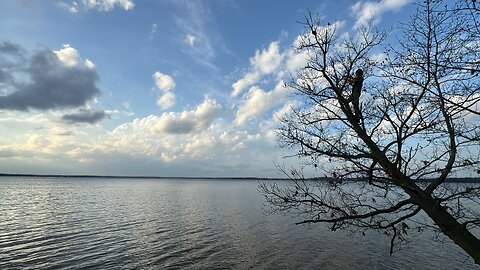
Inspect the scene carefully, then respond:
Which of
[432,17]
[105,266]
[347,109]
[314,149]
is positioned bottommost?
[105,266]

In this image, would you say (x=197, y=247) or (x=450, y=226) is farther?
(x=197, y=247)

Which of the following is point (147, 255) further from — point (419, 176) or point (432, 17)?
point (432, 17)

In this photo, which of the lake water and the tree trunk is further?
the lake water

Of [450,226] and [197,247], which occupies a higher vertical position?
[450,226]

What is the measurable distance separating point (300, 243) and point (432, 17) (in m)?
21.1

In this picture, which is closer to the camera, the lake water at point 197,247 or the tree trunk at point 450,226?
the tree trunk at point 450,226

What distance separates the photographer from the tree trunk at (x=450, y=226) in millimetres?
7184

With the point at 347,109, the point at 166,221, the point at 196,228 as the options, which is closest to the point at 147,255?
the point at 196,228

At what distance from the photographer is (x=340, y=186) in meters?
8.12

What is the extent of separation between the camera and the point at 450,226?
7219mm

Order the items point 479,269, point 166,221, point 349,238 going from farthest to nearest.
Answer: point 166,221, point 349,238, point 479,269

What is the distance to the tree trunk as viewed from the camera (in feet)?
23.6

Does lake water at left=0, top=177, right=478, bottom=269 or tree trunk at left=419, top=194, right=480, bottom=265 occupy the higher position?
tree trunk at left=419, top=194, right=480, bottom=265

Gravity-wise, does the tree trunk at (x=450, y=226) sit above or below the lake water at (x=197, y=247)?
above
